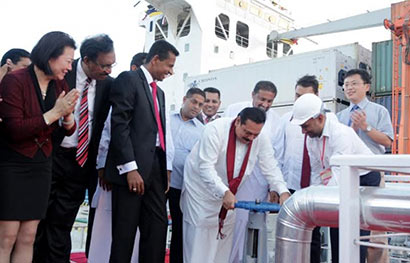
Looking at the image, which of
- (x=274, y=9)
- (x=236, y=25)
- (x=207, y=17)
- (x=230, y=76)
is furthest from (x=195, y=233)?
(x=274, y=9)

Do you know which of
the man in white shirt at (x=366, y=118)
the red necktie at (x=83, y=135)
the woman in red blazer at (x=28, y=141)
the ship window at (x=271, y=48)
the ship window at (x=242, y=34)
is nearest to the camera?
the woman in red blazer at (x=28, y=141)

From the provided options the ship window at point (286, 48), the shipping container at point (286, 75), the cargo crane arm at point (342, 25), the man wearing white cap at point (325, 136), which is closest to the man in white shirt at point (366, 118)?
the man wearing white cap at point (325, 136)

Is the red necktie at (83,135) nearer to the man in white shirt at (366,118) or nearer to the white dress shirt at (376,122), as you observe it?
the man in white shirt at (366,118)

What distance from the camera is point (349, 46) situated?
882cm

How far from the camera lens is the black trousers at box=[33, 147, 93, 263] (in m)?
2.59

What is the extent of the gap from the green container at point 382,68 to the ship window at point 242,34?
6.34 m

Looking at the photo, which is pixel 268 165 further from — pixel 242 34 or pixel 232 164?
pixel 242 34

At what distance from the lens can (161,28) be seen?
1480 centimetres

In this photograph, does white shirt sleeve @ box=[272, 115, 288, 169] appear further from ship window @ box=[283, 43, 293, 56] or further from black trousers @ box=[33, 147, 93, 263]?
ship window @ box=[283, 43, 293, 56]

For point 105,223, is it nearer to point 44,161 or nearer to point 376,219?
point 44,161

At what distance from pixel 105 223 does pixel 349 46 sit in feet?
23.9

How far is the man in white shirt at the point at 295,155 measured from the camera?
3164mm

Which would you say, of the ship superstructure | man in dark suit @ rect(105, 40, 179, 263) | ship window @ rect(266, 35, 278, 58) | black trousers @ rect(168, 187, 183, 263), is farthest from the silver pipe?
ship window @ rect(266, 35, 278, 58)

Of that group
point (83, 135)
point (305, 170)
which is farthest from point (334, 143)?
point (83, 135)
